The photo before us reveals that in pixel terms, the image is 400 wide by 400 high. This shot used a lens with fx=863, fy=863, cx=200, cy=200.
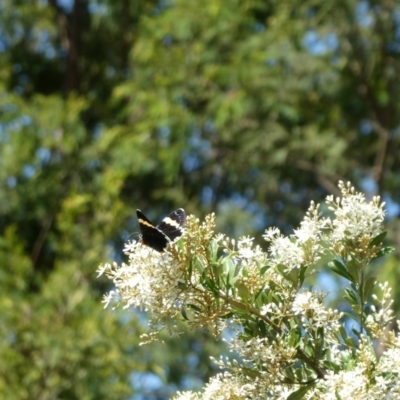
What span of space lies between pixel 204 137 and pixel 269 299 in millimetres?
6441

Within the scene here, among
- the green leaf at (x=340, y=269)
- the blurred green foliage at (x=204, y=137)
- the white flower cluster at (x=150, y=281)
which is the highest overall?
the blurred green foliage at (x=204, y=137)

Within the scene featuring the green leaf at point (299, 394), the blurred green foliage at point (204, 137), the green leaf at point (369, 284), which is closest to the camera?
the green leaf at point (299, 394)

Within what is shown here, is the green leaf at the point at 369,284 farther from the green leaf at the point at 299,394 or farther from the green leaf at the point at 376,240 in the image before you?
the green leaf at the point at 299,394

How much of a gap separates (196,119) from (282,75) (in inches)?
36.5

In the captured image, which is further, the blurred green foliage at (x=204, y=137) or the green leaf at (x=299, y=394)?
the blurred green foliage at (x=204, y=137)

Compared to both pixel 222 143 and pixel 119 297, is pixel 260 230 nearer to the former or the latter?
pixel 222 143

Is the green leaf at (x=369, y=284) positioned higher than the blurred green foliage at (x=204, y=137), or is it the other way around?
the blurred green foliage at (x=204, y=137)

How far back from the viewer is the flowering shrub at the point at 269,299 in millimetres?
1749

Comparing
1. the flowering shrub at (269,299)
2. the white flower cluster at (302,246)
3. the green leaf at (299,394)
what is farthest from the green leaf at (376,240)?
the green leaf at (299,394)

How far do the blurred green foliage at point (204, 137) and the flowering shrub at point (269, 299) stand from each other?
192 inches

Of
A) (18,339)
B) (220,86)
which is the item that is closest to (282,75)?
(220,86)

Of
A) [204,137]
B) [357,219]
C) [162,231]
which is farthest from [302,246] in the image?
[204,137]

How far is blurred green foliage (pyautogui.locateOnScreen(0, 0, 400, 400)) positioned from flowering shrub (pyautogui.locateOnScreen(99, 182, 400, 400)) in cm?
487

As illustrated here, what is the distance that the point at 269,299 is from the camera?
1.84 meters
